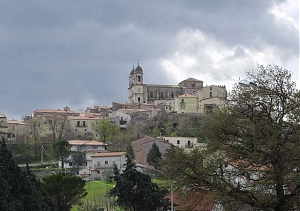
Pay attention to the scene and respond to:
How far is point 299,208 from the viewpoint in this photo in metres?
16.8

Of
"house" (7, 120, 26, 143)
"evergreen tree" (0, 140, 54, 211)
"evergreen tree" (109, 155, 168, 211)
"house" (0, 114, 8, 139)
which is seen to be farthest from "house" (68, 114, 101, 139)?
"evergreen tree" (0, 140, 54, 211)

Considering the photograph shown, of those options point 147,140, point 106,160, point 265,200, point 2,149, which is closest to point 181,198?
point 265,200

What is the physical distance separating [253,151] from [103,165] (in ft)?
161

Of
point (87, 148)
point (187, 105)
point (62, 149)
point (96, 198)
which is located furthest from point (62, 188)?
point (187, 105)

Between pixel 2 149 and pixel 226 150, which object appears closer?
pixel 226 150

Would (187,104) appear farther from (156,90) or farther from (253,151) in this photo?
(253,151)

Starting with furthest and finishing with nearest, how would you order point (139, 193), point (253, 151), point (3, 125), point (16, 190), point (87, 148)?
point (3, 125) → point (87, 148) → point (139, 193) → point (16, 190) → point (253, 151)

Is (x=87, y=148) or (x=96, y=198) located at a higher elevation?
(x=87, y=148)

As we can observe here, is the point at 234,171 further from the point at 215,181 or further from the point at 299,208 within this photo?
the point at 299,208

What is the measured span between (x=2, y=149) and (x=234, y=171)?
17.5 meters

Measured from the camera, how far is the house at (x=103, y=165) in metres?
62.5

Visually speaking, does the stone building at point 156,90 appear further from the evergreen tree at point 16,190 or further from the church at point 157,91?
the evergreen tree at point 16,190

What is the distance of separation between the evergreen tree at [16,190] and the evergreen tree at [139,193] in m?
4.74

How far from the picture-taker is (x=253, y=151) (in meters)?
17.1
